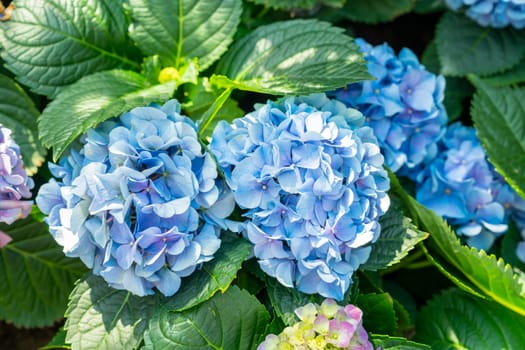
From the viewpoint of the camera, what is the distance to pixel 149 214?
4.23 feet

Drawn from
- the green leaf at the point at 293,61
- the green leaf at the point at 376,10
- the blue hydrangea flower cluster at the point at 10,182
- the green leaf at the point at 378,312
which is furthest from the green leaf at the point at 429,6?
the blue hydrangea flower cluster at the point at 10,182

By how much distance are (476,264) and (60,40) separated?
3.14ft

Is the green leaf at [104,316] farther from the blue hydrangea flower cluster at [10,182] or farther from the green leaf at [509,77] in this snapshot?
the green leaf at [509,77]

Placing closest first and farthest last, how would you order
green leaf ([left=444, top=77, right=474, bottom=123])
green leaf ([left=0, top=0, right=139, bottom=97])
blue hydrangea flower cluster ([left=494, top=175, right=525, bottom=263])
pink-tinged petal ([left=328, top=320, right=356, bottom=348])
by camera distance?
pink-tinged petal ([left=328, top=320, right=356, bottom=348])
green leaf ([left=0, top=0, right=139, bottom=97])
blue hydrangea flower cluster ([left=494, top=175, right=525, bottom=263])
green leaf ([left=444, top=77, right=474, bottom=123])

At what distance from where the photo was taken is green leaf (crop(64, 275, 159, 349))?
137 cm

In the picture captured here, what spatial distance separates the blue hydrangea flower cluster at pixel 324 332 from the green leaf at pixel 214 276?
5.1 inches

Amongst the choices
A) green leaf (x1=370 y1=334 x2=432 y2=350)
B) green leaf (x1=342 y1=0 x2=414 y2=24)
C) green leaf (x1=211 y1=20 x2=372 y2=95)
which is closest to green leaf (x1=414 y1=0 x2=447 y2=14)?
green leaf (x1=342 y1=0 x2=414 y2=24)

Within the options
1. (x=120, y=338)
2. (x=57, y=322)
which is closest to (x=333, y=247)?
(x=120, y=338)

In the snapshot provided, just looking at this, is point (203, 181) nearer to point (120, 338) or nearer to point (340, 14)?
point (120, 338)

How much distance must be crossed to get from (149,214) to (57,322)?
2.43ft

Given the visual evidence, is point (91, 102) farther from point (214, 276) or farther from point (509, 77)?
point (509, 77)

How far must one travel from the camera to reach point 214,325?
1.37 m

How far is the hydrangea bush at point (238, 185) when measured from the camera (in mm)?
1307

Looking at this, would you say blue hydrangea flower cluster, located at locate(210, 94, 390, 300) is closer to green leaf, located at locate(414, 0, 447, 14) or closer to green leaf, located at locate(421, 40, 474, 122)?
green leaf, located at locate(421, 40, 474, 122)
